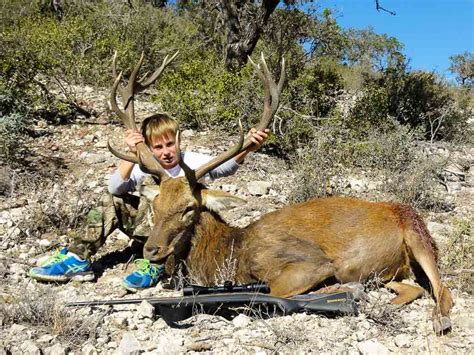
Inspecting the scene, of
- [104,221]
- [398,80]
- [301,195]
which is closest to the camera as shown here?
[104,221]

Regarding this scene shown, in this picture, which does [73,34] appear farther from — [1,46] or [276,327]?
[276,327]

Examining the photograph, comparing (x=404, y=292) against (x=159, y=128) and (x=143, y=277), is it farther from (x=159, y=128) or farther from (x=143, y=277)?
(x=159, y=128)

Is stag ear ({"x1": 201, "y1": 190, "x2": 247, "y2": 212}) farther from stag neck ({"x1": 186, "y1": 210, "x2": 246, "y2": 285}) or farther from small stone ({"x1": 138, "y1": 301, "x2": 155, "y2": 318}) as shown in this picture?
small stone ({"x1": 138, "y1": 301, "x2": 155, "y2": 318})

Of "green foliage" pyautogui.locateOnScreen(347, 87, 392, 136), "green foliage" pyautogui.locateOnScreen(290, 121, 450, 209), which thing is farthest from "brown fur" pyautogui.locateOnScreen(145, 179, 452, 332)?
"green foliage" pyautogui.locateOnScreen(347, 87, 392, 136)

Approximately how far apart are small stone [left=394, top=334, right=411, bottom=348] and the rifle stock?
1.32ft

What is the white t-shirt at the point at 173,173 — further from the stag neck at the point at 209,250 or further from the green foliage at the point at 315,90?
the green foliage at the point at 315,90

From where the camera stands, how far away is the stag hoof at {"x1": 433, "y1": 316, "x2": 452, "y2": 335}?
12.6 feet

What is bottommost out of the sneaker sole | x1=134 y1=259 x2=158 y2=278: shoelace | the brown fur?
the sneaker sole

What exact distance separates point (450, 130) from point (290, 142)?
14.5 feet

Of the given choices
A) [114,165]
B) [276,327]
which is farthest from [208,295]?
[114,165]

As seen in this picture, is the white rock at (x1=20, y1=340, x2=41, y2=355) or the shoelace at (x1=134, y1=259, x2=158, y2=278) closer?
the white rock at (x1=20, y1=340, x2=41, y2=355)

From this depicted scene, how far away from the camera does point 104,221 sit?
16.6 feet

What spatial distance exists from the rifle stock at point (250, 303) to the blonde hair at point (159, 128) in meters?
1.60

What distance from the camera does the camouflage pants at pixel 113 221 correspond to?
4980 millimetres
